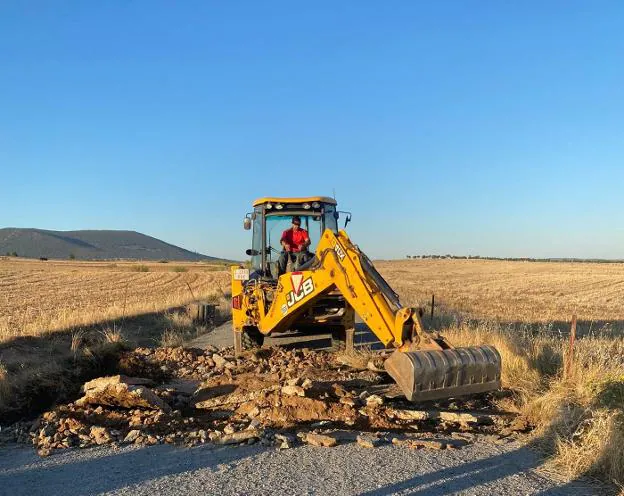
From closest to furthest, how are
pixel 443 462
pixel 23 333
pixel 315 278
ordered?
pixel 443 462
pixel 315 278
pixel 23 333

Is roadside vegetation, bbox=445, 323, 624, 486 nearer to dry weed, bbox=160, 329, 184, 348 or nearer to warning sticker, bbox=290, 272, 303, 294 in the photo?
warning sticker, bbox=290, 272, 303, 294

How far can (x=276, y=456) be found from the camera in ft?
17.3

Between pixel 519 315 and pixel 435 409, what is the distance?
14483mm

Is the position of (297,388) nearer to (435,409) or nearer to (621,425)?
(435,409)

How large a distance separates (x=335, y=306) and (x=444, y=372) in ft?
16.6

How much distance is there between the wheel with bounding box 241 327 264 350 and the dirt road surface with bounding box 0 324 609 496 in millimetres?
5671

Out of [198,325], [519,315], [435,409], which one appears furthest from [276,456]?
[519,315]

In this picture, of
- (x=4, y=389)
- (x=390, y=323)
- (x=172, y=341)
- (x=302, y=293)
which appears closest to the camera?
(x=390, y=323)

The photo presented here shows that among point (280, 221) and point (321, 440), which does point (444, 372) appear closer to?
point (321, 440)

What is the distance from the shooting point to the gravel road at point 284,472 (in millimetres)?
4590

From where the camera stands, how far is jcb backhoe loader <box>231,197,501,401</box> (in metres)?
6.01

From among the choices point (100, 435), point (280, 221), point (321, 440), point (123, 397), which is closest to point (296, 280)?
point (280, 221)

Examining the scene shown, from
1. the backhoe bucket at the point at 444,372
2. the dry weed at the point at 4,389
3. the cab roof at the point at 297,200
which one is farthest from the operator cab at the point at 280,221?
the backhoe bucket at the point at 444,372

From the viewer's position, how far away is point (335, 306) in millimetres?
10906
